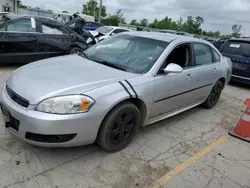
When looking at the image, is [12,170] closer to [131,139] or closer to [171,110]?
[131,139]

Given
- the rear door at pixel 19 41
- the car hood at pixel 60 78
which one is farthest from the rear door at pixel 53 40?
the car hood at pixel 60 78

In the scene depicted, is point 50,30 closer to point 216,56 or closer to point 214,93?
point 216,56

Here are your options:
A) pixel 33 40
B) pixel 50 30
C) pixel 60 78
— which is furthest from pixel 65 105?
pixel 50 30

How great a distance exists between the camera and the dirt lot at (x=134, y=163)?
263 centimetres

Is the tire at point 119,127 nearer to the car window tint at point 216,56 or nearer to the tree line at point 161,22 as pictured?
the car window tint at point 216,56

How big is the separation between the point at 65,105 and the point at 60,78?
0.49 metres

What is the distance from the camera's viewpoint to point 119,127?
122 inches

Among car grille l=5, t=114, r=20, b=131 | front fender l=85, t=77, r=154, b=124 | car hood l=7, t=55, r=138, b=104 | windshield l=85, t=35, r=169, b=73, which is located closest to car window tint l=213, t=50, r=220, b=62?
windshield l=85, t=35, r=169, b=73

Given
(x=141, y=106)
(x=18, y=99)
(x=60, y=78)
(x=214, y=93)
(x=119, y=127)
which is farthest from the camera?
(x=214, y=93)

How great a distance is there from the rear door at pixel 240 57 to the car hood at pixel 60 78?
541 cm

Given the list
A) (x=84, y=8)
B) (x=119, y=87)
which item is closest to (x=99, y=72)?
(x=119, y=87)

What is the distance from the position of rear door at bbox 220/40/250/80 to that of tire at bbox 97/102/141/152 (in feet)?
17.7

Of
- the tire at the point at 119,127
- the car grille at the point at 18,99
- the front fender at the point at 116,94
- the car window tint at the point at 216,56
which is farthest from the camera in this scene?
the car window tint at the point at 216,56

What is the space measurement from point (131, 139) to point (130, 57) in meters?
1.19
